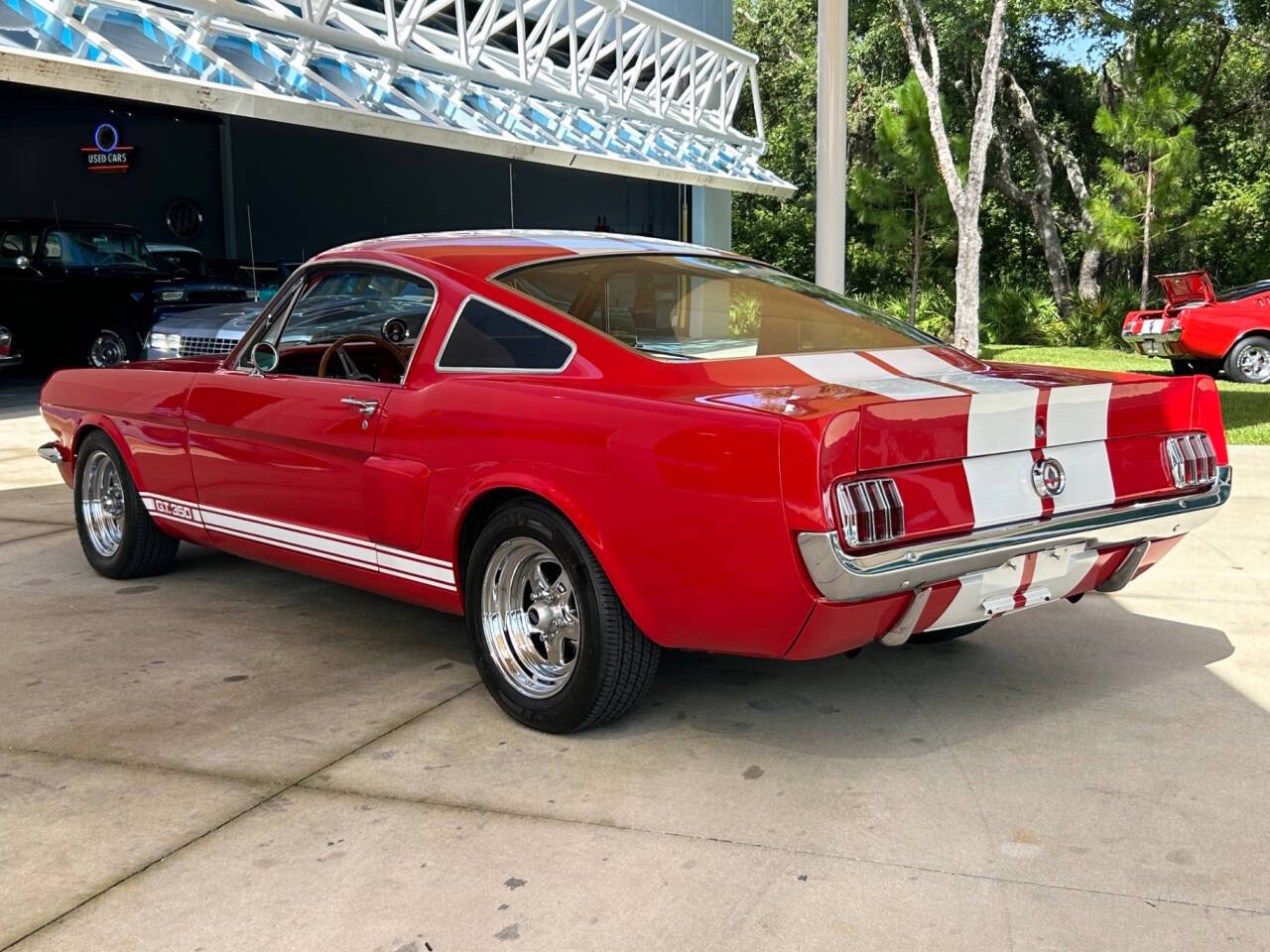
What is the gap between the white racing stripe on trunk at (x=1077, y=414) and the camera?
142 inches

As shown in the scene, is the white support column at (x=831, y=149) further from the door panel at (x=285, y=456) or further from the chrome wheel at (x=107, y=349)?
the chrome wheel at (x=107, y=349)

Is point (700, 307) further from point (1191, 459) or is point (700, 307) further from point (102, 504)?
point (102, 504)

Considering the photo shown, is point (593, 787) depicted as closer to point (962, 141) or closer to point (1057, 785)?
point (1057, 785)

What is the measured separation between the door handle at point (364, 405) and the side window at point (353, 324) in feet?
0.68

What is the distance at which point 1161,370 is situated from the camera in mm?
18469

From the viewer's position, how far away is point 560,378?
3.77m

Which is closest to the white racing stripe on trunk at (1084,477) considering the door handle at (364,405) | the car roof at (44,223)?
the door handle at (364,405)

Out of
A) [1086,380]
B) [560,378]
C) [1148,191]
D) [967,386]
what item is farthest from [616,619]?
[1148,191]

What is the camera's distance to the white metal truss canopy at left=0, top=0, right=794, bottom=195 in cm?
1018

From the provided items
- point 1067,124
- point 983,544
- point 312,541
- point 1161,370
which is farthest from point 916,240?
point 983,544

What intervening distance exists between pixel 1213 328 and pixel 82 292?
1369cm

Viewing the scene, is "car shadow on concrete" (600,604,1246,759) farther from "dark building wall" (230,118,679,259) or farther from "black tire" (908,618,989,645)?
"dark building wall" (230,118,679,259)

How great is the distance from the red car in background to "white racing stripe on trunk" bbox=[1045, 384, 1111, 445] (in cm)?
1342

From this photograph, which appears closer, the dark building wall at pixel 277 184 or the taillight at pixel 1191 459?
the taillight at pixel 1191 459
